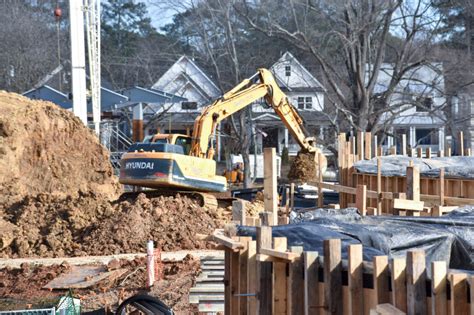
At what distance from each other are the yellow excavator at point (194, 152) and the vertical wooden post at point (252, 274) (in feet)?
47.6

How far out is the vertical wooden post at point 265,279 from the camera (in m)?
7.41

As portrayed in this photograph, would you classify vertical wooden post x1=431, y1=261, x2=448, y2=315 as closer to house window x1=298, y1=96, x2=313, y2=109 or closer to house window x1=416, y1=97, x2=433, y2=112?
house window x1=416, y1=97, x2=433, y2=112

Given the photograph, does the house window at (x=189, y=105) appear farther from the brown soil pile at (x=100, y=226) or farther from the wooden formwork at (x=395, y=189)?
the brown soil pile at (x=100, y=226)

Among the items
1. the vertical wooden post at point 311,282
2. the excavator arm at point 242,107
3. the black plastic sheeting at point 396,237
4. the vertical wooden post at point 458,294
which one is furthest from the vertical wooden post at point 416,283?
the excavator arm at point 242,107

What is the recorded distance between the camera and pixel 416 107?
3909 centimetres

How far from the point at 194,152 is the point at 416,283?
18.5 m

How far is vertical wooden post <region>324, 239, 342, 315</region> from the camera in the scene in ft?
21.4

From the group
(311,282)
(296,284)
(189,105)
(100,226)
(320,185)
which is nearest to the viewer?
(311,282)

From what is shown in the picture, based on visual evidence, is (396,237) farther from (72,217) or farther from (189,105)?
(189,105)

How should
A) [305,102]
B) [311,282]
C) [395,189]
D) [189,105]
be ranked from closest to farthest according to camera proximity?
[311,282]
[395,189]
[305,102]
[189,105]

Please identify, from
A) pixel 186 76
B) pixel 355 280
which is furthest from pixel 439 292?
pixel 186 76

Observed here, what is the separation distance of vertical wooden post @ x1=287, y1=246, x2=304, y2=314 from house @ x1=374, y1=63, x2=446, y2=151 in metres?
29.1

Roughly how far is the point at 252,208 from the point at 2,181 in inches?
314

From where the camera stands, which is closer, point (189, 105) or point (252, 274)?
point (252, 274)
